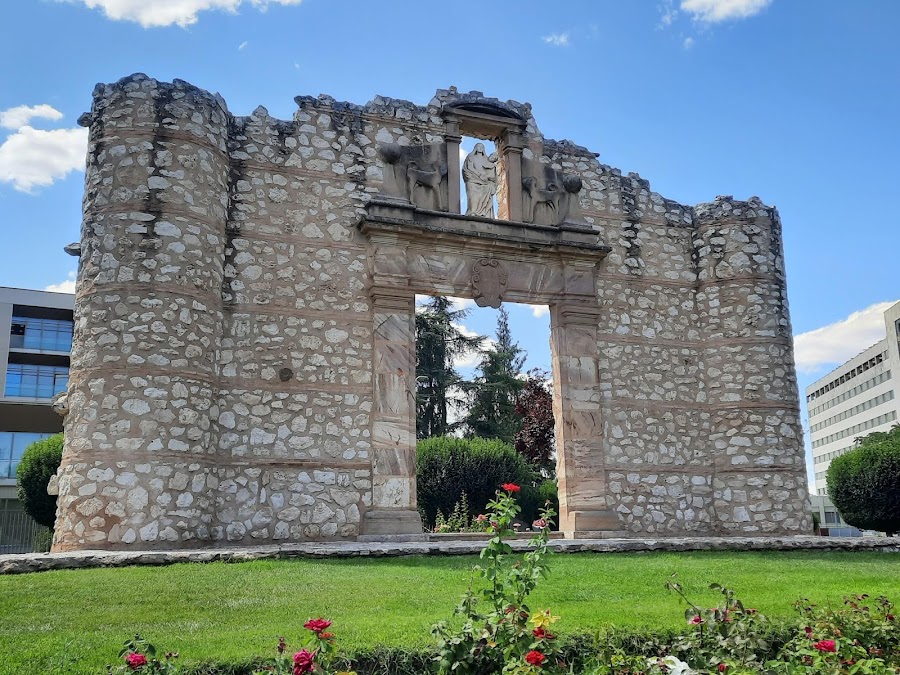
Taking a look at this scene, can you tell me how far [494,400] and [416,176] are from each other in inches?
724

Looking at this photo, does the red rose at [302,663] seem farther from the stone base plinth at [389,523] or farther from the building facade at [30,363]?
the building facade at [30,363]

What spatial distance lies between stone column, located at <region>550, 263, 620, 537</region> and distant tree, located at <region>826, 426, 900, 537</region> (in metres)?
5.58

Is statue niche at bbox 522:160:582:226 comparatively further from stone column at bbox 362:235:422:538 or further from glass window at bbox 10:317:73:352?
glass window at bbox 10:317:73:352

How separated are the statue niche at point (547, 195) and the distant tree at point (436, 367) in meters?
16.0

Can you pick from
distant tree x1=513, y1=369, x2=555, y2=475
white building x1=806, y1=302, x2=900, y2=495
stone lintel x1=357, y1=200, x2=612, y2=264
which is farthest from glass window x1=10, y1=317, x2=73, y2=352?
white building x1=806, y1=302, x2=900, y2=495

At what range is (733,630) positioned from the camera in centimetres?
374

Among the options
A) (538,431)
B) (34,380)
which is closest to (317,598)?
(538,431)

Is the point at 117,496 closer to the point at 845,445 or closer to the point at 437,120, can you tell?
the point at 437,120

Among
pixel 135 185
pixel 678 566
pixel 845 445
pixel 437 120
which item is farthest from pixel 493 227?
pixel 845 445

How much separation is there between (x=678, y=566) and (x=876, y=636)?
9.86 feet

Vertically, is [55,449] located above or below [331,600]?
above

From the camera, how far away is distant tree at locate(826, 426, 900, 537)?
44.3ft

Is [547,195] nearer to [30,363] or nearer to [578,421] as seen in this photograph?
[578,421]

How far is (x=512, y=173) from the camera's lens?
11703 mm
